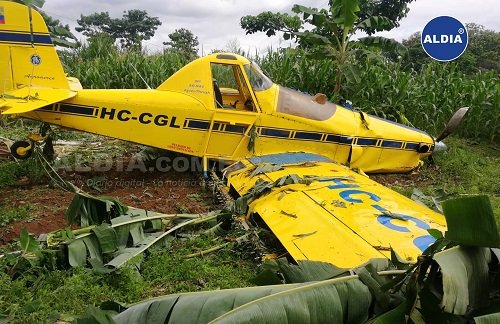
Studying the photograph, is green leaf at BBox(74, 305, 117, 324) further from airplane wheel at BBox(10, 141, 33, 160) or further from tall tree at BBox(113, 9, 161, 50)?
tall tree at BBox(113, 9, 161, 50)

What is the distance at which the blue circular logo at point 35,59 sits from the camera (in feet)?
19.8

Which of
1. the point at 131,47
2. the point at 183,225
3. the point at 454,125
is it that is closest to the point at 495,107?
the point at 454,125

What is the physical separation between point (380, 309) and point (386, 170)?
5762 millimetres

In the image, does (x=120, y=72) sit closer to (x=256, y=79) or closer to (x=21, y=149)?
(x=21, y=149)

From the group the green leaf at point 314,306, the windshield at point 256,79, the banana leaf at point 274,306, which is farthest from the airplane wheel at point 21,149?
the green leaf at point 314,306

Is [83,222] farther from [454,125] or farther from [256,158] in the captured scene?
[454,125]

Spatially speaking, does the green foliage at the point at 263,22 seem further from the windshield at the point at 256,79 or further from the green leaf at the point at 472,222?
the green leaf at the point at 472,222

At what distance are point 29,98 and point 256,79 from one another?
3.20 m

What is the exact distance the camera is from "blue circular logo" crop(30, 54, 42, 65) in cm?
604

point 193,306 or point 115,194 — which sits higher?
point 193,306

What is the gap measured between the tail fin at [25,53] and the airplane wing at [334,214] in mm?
3154

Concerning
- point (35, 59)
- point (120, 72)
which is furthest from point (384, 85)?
point (35, 59)

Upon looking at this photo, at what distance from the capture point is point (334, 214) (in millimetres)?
3854

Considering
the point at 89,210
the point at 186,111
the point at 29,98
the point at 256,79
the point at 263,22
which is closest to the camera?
the point at 89,210
